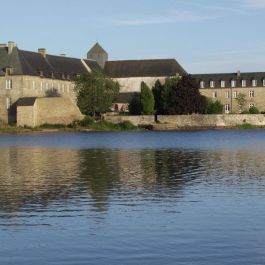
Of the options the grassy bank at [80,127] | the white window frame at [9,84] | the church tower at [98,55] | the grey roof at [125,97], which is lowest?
the grassy bank at [80,127]

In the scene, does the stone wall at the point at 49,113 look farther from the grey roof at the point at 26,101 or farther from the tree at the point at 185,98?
the tree at the point at 185,98

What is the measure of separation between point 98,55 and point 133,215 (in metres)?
91.2

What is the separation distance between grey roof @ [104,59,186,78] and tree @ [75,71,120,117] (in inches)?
741

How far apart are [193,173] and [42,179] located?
5.32 metres

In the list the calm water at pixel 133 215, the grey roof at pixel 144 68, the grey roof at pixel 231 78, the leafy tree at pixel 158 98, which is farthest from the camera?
the grey roof at pixel 144 68

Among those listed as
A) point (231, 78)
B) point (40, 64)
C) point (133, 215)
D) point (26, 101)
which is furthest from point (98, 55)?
point (133, 215)

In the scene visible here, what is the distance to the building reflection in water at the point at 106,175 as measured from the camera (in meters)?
18.1

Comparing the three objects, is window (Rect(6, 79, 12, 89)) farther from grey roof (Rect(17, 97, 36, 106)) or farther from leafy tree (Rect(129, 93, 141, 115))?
leafy tree (Rect(129, 93, 141, 115))

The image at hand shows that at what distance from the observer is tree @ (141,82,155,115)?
80438 millimetres

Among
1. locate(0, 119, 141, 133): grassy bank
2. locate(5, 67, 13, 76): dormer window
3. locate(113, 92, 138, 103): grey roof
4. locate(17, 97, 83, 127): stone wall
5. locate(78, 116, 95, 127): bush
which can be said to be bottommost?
locate(0, 119, 141, 133): grassy bank

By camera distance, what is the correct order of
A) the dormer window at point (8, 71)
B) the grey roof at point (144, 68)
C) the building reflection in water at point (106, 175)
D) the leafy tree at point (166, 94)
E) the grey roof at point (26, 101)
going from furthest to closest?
the grey roof at point (144, 68), the leafy tree at point (166, 94), the dormer window at point (8, 71), the grey roof at point (26, 101), the building reflection in water at point (106, 175)

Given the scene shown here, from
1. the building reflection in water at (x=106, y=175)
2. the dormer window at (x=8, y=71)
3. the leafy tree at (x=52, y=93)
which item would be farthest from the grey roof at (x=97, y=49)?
the building reflection in water at (x=106, y=175)

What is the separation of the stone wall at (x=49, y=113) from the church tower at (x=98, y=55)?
28740mm

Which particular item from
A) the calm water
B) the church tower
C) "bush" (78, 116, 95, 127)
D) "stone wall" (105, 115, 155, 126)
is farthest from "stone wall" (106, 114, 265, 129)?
the calm water
